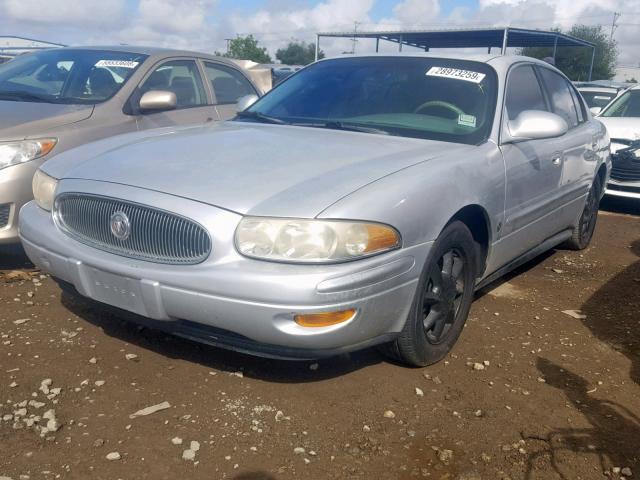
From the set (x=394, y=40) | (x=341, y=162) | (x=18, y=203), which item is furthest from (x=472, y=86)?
(x=394, y=40)

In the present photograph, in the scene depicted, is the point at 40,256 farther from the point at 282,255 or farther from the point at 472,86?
the point at 472,86

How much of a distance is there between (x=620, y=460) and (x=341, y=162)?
65.7 inches

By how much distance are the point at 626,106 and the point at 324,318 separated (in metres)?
7.84

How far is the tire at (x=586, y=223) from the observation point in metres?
5.32

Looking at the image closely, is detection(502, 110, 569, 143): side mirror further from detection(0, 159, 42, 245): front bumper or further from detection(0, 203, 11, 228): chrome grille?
detection(0, 203, 11, 228): chrome grille

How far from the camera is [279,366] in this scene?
3.10 metres

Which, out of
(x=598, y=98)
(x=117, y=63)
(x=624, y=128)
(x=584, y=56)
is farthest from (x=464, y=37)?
(x=584, y=56)

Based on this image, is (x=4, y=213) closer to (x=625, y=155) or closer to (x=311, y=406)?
(x=311, y=406)

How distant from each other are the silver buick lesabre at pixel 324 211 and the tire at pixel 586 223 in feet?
4.36

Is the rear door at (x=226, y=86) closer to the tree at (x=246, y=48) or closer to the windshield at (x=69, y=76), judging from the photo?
the windshield at (x=69, y=76)

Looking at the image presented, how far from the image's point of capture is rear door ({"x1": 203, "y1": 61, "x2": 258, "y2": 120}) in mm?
5910

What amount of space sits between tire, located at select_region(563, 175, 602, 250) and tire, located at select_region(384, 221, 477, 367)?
7.51 ft

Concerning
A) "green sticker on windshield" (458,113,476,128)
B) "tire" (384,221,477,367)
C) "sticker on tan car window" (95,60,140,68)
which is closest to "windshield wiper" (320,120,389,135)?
"green sticker on windshield" (458,113,476,128)

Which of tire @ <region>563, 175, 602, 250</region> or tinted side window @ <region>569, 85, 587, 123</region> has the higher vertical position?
tinted side window @ <region>569, 85, 587, 123</region>
